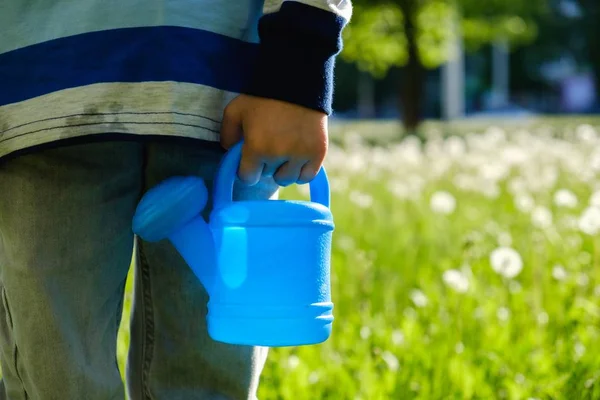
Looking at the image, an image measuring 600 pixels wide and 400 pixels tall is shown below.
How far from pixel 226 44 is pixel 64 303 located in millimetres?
481

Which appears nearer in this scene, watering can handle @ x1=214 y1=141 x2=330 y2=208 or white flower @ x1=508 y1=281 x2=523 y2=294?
watering can handle @ x1=214 y1=141 x2=330 y2=208

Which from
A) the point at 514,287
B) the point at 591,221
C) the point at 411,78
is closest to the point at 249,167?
the point at 591,221

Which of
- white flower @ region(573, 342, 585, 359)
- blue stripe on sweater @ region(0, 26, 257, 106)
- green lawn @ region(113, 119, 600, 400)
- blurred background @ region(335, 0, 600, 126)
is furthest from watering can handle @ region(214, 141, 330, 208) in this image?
A: blurred background @ region(335, 0, 600, 126)

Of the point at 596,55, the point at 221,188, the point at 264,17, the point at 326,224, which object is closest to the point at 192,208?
the point at 221,188

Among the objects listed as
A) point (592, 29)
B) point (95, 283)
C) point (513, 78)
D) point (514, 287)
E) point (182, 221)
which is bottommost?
point (513, 78)

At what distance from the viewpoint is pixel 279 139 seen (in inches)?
53.9

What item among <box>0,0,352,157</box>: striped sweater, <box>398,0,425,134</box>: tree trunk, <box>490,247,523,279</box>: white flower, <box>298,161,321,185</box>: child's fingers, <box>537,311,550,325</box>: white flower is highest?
<box>0,0,352,157</box>: striped sweater

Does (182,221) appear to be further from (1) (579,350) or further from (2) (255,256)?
(1) (579,350)

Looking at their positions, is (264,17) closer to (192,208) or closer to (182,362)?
(192,208)

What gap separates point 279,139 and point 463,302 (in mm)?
1768

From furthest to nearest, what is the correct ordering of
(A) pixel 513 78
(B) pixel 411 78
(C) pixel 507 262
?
(A) pixel 513 78, (B) pixel 411 78, (C) pixel 507 262

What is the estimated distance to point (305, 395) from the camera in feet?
7.45

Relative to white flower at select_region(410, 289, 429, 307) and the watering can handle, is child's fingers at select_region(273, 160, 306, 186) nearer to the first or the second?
the watering can handle

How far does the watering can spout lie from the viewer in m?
1.38
